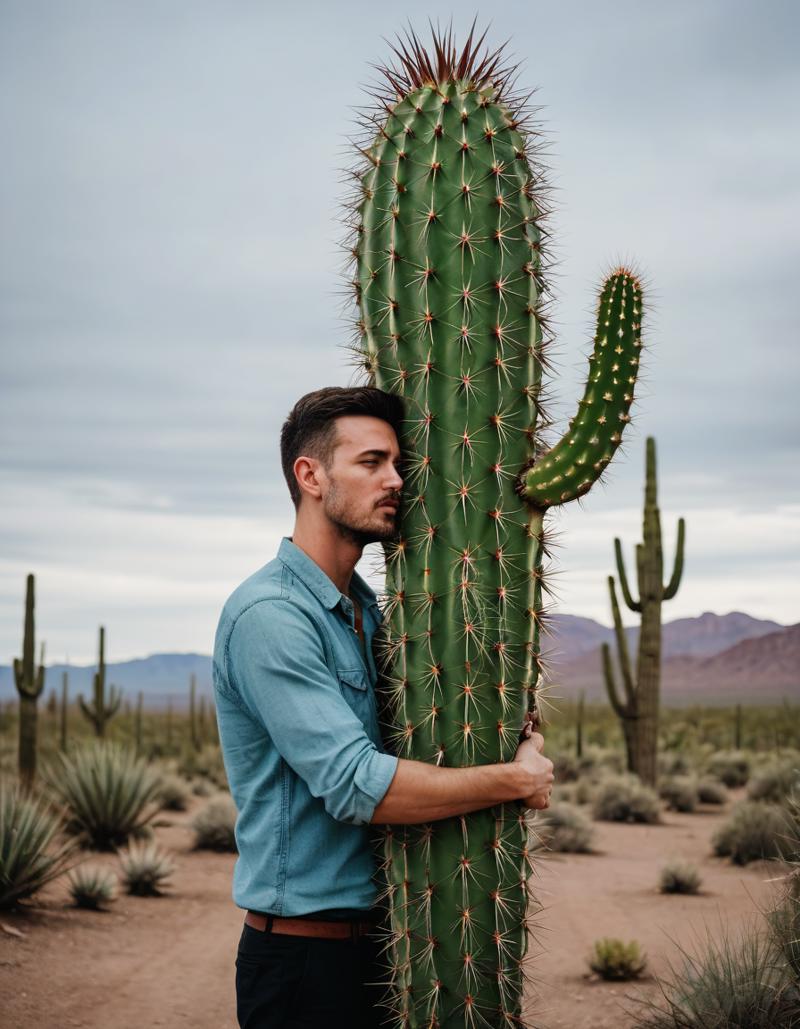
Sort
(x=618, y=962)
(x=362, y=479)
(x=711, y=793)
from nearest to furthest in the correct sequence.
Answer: (x=362, y=479) < (x=618, y=962) < (x=711, y=793)

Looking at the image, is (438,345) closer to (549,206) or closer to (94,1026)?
(549,206)

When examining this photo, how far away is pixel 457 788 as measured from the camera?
3689 mm

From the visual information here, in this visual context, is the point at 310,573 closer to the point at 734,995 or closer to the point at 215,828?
the point at 734,995

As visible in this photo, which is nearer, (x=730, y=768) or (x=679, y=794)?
(x=679, y=794)

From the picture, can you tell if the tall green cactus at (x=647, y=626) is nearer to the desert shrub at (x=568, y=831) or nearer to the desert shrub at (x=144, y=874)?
the desert shrub at (x=568, y=831)

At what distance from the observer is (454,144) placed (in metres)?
4.32

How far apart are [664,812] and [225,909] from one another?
38.2ft

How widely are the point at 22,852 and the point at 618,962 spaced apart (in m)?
5.82

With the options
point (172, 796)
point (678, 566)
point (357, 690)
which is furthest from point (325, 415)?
point (172, 796)

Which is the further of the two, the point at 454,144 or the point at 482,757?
the point at 454,144

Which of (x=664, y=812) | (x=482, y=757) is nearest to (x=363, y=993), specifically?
(x=482, y=757)

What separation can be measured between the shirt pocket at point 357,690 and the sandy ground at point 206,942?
10.7 ft

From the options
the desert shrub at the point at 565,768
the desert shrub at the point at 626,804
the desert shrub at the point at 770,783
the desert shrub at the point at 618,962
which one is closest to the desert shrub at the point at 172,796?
the desert shrub at the point at 626,804

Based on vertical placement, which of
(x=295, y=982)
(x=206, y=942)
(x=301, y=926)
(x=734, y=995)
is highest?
(x=301, y=926)
